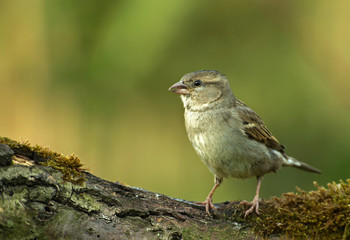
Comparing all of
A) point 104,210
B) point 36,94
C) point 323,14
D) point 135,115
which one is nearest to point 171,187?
point 135,115

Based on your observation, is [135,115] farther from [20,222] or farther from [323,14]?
[20,222]

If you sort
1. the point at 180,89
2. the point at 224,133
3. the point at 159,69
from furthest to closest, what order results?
the point at 159,69 → the point at 180,89 → the point at 224,133

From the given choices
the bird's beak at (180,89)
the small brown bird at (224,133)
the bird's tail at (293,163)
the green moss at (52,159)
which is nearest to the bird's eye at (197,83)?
the small brown bird at (224,133)

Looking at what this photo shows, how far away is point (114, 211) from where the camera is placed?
278 cm

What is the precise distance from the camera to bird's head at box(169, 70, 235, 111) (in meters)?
4.67

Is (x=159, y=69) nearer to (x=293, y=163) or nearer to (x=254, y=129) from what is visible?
(x=254, y=129)

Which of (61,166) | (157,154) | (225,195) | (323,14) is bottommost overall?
(61,166)

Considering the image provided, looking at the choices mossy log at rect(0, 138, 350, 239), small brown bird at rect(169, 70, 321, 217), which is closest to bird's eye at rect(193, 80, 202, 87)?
small brown bird at rect(169, 70, 321, 217)

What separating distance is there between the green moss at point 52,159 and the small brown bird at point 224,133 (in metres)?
1.45

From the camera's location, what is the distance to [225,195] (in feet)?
20.7

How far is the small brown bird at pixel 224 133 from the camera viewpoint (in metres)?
4.14

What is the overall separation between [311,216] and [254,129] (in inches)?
55.2

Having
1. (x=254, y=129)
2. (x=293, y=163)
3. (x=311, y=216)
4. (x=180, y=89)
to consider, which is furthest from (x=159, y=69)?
(x=311, y=216)

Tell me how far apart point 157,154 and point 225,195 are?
1.23 m
